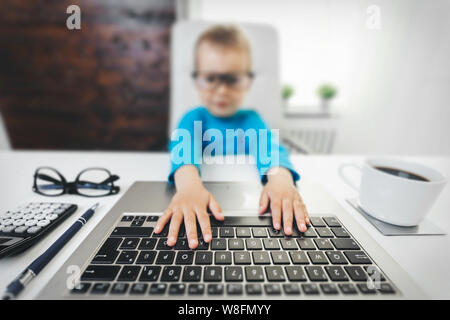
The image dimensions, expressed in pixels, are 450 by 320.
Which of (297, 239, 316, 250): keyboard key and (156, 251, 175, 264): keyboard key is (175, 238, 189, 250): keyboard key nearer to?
(156, 251, 175, 264): keyboard key

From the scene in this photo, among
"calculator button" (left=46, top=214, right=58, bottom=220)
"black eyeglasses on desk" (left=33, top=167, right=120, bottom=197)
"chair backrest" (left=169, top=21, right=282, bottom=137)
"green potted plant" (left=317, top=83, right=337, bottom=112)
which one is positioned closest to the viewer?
"calculator button" (left=46, top=214, right=58, bottom=220)

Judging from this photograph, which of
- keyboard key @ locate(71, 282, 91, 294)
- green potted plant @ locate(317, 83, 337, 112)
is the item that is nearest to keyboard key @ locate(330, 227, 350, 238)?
keyboard key @ locate(71, 282, 91, 294)

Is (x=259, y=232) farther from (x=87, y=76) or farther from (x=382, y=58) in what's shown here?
(x=87, y=76)

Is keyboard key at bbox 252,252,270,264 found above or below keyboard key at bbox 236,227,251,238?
below

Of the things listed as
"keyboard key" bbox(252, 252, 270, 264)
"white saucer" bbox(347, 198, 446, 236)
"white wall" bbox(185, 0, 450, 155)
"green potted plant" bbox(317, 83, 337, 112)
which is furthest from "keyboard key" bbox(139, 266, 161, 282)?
"green potted plant" bbox(317, 83, 337, 112)

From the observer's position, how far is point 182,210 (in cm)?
35

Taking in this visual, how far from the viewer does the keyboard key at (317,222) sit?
339mm

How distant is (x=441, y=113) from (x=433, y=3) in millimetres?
181

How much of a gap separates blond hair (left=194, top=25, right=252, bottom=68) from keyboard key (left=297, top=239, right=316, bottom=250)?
2.11 ft

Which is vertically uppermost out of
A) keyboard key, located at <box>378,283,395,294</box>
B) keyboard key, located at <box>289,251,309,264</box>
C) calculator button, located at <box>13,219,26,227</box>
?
calculator button, located at <box>13,219,26,227</box>

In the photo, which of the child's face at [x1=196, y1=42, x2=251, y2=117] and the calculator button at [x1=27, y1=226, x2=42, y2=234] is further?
the child's face at [x1=196, y1=42, x2=251, y2=117]

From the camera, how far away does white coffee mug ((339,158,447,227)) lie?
31 cm

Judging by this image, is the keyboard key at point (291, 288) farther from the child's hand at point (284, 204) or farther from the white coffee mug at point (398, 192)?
the white coffee mug at point (398, 192)

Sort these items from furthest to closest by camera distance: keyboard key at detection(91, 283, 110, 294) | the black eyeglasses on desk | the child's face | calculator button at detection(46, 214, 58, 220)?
the child's face
the black eyeglasses on desk
calculator button at detection(46, 214, 58, 220)
keyboard key at detection(91, 283, 110, 294)
